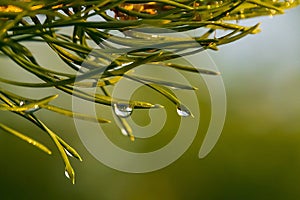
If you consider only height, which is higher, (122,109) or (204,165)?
(122,109)

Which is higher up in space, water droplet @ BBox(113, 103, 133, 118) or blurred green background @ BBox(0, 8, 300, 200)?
water droplet @ BBox(113, 103, 133, 118)

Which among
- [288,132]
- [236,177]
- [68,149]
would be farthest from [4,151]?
[68,149]

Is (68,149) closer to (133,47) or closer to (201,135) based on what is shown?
(133,47)

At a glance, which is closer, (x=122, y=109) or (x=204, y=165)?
(x=122, y=109)

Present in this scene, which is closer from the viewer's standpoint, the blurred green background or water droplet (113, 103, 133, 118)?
water droplet (113, 103, 133, 118)
